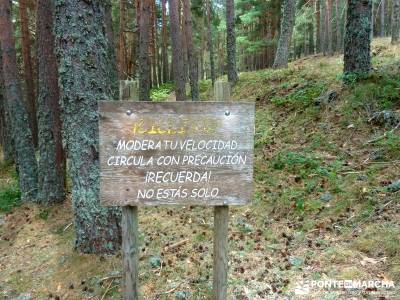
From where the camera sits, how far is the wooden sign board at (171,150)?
3006mm

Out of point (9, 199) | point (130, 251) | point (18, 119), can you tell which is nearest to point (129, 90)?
point (130, 251)

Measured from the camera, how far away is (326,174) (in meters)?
5.89

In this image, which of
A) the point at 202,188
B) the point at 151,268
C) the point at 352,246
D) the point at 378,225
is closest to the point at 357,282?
the point at 352,246

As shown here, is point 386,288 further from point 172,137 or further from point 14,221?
point 14,221

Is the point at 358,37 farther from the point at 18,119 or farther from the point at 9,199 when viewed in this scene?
the point at 9,199

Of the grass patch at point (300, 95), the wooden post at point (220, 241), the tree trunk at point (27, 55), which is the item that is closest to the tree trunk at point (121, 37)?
the tree trunk at point (27, 55)

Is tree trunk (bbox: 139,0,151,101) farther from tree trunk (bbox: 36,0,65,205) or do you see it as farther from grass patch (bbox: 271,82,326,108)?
tree trunk (bbox: 36,0,65,205)

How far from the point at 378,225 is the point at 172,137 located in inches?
122

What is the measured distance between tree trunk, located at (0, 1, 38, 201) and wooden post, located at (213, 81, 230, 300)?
5.46m

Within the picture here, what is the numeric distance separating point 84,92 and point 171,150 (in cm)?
197

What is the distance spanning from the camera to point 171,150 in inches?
120

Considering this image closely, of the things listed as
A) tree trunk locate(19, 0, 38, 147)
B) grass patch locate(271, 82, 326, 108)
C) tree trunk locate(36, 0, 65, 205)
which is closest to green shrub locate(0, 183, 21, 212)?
tree trunk locate(36, 0, 65, 205)

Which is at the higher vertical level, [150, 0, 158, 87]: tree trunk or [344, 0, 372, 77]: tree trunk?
[150, 0, 158, 87]: tree trunk

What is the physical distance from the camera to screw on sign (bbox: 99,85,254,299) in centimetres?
301
